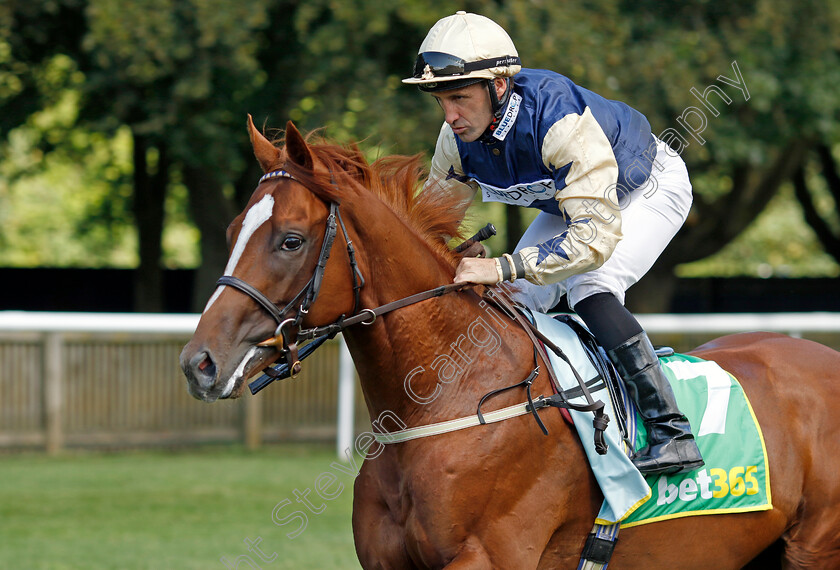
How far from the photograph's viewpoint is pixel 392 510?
9.72 ft

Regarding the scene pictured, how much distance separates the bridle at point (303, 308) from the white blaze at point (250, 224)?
5cm

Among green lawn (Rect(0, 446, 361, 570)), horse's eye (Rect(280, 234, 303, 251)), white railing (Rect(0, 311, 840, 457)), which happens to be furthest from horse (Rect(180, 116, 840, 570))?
white railing (Rect(0, 311, 840, 457))

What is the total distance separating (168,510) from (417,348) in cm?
503

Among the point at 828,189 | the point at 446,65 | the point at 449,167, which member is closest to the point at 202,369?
the point at 446,65

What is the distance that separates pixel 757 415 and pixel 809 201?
14.7m

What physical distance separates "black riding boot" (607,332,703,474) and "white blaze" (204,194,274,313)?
4.19 ft

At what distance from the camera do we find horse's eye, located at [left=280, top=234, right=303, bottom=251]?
2711mm

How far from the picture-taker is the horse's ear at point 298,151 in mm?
2787

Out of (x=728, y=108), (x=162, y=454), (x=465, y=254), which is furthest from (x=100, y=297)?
(x=465, y=254)

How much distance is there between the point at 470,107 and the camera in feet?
10.4

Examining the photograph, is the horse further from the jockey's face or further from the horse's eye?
the jockey's face

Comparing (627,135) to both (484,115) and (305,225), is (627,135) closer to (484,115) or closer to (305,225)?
(484,115)

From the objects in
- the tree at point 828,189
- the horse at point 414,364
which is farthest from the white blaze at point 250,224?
the tree at point 828,189

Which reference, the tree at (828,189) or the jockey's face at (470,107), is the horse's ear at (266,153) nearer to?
the jockey's face at (470,107)
